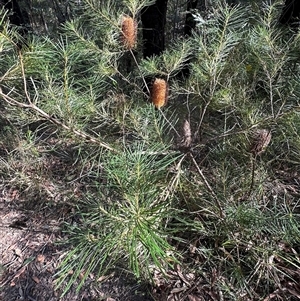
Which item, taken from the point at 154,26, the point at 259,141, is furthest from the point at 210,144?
the point at 154,26

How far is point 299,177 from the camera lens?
5.18 ft

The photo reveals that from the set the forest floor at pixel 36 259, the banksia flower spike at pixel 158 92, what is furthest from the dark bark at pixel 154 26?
the forest floor at pixel 36 259

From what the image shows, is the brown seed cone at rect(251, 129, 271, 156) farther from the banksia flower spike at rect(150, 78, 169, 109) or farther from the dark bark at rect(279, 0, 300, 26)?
the dark bark at rect(279, 0, 300, 26)

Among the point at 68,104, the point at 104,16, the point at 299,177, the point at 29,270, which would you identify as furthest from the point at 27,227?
the point at 299,177

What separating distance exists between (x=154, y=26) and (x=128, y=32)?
131cm

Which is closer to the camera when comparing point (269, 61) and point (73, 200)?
point (269, 61)

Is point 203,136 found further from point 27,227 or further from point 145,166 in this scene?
point 27,227

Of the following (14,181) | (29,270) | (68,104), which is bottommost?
(29,270)

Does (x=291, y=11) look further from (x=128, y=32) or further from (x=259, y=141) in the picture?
(x=259, y=141)

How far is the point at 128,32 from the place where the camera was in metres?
1.39

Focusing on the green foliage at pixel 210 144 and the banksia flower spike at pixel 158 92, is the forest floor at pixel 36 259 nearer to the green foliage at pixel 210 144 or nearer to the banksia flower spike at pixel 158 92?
the green foliage at pixel 210 144

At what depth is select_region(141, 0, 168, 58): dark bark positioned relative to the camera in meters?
2.54

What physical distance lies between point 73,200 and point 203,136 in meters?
0.85

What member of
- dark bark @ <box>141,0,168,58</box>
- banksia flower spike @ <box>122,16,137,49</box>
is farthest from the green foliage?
dark bark @ <box>141,0,168,58</box>
